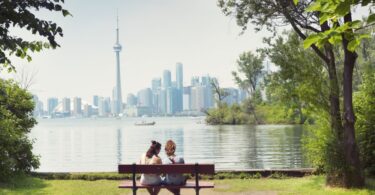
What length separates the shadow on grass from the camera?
1352cm

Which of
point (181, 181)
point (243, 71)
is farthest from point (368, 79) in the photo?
point (243, 71)

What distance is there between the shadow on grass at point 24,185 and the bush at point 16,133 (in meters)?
0.32

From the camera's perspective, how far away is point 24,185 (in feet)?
47.8

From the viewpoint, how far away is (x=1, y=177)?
48.9 feet

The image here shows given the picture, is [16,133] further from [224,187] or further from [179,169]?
[179,169]

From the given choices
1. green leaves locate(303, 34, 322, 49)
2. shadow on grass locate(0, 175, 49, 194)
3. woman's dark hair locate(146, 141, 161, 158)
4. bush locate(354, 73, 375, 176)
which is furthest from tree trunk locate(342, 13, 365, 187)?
green leaves locate(303, 34, 322, 49)

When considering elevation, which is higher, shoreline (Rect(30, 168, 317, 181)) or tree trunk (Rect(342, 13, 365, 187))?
tree trunk (Rect(342, 13, 365, 187))

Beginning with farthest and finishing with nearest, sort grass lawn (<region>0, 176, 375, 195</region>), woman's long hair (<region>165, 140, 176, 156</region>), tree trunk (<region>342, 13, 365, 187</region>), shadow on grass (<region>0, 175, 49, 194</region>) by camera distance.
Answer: shadow on grass (<region>0, 175, 49, 194</region>) < grass lawn (<region>0, 176, 375, 195</region>) < tree trunk (<region>342, 13, 365, 187</region>) < woman's long hair (<region>165, 140, 176, 156</region>)

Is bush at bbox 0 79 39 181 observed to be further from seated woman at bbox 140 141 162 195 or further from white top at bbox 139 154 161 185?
white top at bbox 139 154 161 185

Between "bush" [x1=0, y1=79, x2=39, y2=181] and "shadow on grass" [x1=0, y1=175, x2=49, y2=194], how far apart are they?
1.05 feet

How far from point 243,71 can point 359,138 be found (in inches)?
3461

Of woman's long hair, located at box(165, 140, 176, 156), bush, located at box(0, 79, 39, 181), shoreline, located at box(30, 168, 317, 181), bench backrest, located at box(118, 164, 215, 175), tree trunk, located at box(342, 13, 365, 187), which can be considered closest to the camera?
bench backrest, located at box(118, 164, 215, 175)

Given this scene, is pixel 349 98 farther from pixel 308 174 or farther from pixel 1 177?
pixel 1 177

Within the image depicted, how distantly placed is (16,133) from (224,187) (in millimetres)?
7380
